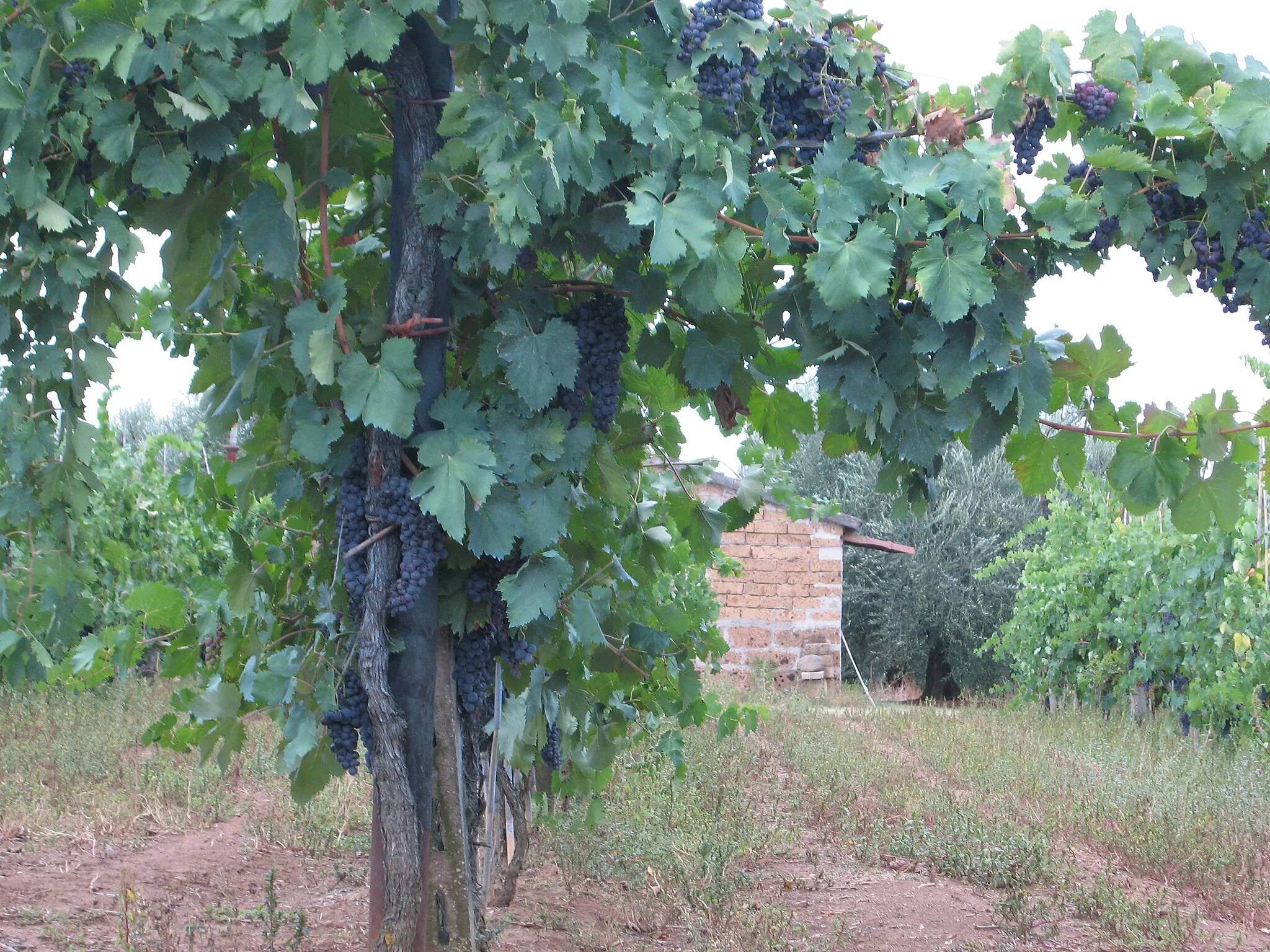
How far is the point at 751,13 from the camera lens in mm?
2146

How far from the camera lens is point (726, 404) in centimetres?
275

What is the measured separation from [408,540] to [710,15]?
127cm

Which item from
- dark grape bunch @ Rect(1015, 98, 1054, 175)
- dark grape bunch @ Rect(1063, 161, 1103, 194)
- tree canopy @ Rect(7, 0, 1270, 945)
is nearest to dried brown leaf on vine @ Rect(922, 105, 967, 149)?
tree canopy @ Rect(7, 0, 1270, 945)

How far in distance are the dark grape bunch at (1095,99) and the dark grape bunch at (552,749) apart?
220cm

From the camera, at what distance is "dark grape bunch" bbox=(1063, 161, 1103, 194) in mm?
2328

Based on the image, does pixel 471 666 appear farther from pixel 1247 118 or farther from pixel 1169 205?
pixel 1247 118

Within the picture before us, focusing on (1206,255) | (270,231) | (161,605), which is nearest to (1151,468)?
(1206,255)

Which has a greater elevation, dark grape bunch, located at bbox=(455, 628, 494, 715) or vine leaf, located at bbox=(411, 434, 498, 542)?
vine leaf, located at bbox=(411, 434, 498, 542)

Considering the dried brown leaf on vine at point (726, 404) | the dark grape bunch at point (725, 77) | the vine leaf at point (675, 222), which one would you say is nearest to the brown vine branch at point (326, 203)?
the vine leaf at point (675, 222)

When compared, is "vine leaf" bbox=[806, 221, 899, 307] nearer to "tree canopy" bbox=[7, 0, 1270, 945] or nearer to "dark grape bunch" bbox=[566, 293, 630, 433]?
"tree canopy" bbox=[7, 0, 1270, 945]

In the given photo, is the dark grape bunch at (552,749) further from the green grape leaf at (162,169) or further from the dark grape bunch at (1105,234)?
the dark grape bunch at (1105,234)

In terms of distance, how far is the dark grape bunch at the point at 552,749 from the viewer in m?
3.28

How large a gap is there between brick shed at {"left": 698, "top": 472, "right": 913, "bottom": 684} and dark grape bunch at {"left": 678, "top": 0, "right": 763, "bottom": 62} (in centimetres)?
1342

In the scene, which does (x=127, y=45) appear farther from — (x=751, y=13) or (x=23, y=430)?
(x=751, y=13)
